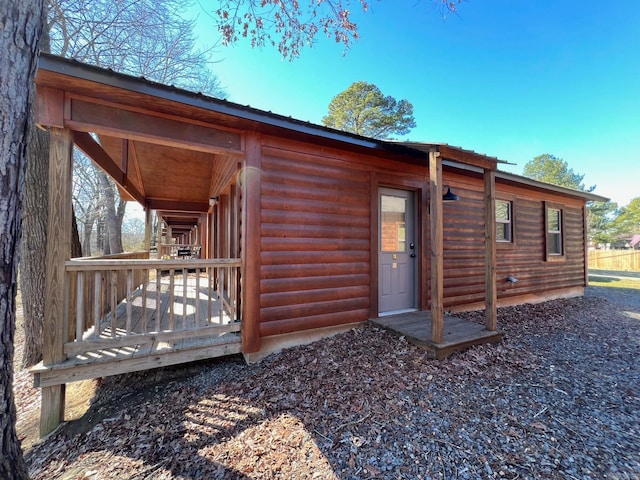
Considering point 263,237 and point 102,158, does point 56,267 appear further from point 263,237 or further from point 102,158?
point 102,158

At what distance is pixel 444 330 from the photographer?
372 cm

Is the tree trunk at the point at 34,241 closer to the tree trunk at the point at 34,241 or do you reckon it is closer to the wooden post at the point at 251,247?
the tree trunk at the point at 34,241

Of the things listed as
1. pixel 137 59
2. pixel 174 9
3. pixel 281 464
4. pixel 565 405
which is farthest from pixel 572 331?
pixel 137 59

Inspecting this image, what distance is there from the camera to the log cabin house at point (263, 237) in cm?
251

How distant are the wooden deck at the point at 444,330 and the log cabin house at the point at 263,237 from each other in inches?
1.1

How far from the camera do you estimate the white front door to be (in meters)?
4.54

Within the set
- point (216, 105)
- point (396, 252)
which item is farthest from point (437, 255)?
point (216, 105)

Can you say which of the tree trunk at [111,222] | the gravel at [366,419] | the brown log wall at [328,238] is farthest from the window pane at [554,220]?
the tree trunk at [111,222]

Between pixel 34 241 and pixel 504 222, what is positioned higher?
pixel 504 222

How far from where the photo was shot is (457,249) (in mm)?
5367

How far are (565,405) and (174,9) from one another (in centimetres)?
1044

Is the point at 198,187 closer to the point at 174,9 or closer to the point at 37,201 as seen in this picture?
the point at 37,201

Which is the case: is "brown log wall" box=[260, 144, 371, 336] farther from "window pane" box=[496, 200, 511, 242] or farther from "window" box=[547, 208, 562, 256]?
"window" box=[547, 208, 562, 256]

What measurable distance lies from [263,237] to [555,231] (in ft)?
28.9
